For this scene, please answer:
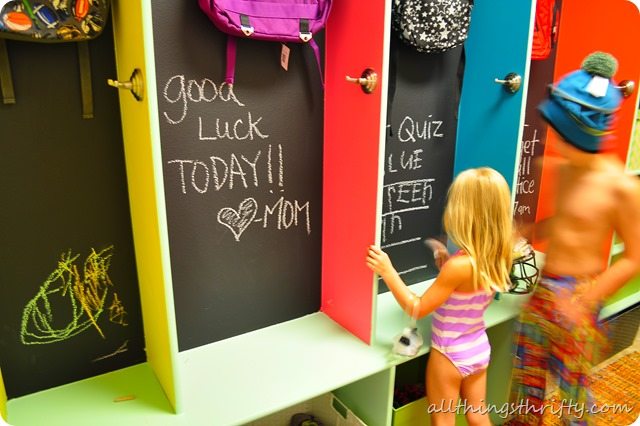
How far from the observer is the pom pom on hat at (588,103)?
1.48 meters

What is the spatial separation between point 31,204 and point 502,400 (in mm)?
1935

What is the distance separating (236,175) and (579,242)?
112 cm

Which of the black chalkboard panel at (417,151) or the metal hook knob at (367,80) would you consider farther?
the black chalkboard panel at (417,151)

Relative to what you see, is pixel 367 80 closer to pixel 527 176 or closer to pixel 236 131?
pixel 236 131

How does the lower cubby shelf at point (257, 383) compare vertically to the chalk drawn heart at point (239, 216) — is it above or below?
below

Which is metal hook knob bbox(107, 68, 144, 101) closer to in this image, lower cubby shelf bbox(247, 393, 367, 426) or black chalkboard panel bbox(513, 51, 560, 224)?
lower cubby shelf bbox(247, 393, 367, 426)

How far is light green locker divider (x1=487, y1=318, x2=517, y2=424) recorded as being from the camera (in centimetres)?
210

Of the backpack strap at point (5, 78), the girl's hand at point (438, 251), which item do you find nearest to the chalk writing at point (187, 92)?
the backpack strap at point (5, 78)

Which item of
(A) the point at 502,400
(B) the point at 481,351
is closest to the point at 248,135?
(B) the point at 481,351

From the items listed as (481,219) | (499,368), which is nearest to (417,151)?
(481,219)

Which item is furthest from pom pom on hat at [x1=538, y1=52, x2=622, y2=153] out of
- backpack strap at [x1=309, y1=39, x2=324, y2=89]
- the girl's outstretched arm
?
backpack strap at [x1=309, y1=39, x2=324, y2=89]

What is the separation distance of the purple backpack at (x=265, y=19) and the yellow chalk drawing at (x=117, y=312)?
0.77 m

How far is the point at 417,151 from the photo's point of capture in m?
2.12

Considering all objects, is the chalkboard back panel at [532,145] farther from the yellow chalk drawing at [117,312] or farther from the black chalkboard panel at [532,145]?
the yellow chalk drawing at [117,312]
